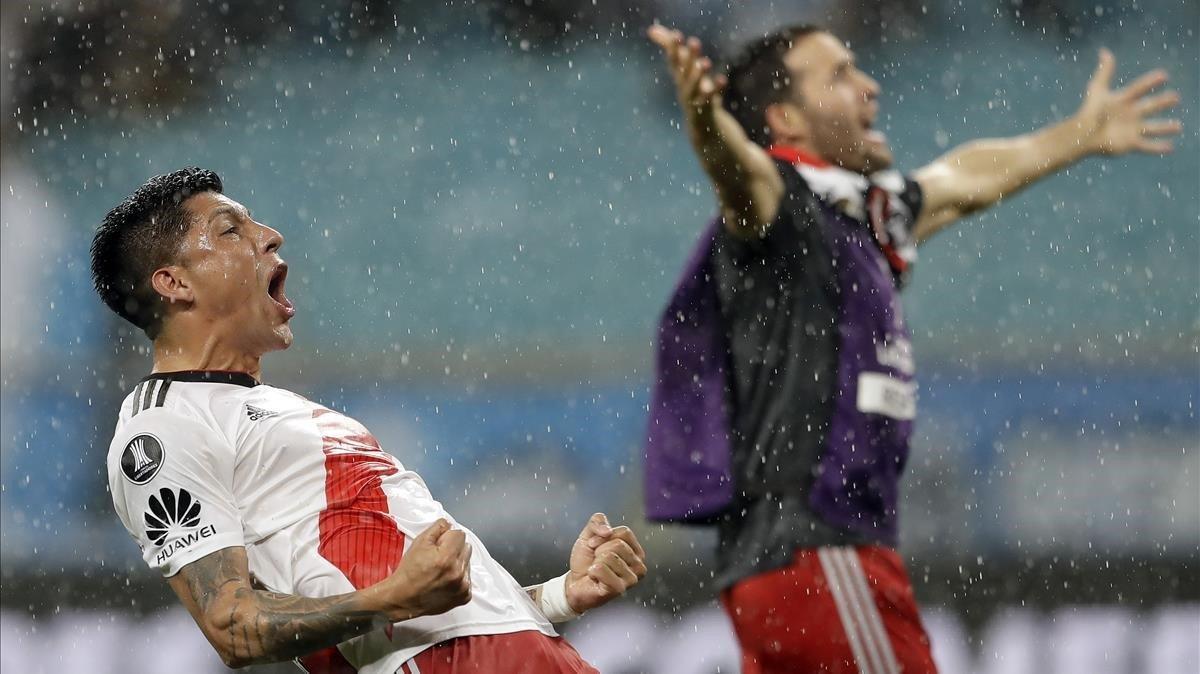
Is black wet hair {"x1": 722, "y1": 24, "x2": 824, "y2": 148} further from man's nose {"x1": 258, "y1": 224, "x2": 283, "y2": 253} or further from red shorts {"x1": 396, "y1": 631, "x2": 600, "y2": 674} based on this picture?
red shorts {"x1": 396, "y1": 631, "x2": 600, "y2": 674}

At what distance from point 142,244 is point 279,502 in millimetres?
529

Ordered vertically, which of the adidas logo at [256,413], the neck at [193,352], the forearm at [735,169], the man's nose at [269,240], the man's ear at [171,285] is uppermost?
the forearm at [735,169]

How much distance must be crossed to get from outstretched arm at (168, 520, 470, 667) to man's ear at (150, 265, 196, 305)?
1.64 feet

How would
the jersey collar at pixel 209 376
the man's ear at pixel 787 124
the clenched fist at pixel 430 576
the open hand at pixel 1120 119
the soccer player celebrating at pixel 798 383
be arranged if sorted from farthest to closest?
the open hand at pixel 1120 119
the man's ear at pixel 787 124
the soccer player celebrating at pixel 798 383
the jersey collar at pixel 209 376
the clenched fist at pixel 430 576

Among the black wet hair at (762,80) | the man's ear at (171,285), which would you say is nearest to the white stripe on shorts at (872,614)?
the black wet hair at (762,80)

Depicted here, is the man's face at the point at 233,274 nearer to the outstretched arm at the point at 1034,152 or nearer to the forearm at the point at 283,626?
the forearm at the point at 283,626

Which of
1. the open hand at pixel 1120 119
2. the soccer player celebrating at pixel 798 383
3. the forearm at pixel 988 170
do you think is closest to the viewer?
the soccer player celebrating at pixel 798 383

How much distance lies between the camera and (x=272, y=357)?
20.9ft

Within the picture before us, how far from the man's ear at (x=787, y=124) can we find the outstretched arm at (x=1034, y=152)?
1.31 ft

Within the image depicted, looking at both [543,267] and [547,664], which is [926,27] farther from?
[547,664]

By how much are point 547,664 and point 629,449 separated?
155 inches

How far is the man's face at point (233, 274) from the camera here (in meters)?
2.48

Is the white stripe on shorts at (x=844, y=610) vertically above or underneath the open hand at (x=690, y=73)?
underneath

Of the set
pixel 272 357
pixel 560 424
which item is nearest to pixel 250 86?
pixel 272 357
